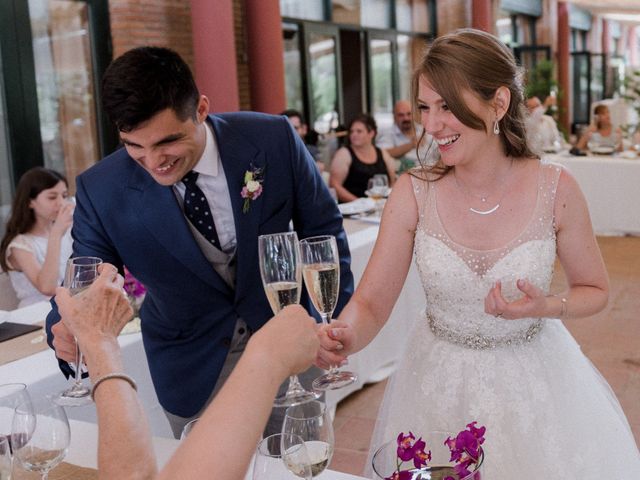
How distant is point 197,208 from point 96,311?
719 mm

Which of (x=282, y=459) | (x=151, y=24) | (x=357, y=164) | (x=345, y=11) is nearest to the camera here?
(x=282, y=459)

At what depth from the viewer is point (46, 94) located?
21.5ft

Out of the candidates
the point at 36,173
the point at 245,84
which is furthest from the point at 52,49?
the point at 36,173

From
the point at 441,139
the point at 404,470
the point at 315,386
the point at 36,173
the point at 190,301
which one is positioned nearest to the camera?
the point at 404,470

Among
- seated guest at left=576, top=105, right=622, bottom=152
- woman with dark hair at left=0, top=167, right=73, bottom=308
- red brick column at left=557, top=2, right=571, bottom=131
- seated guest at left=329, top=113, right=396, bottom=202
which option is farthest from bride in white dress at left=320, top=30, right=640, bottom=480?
red brick column at left=557, top=2, right=571, bottom=131

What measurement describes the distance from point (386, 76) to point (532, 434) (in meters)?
10.5

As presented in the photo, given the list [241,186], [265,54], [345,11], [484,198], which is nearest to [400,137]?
[265,54]

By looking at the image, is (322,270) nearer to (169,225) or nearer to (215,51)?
(169,225)

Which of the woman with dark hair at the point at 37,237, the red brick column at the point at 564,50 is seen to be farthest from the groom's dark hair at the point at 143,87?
the red brick column at the point at 564,50

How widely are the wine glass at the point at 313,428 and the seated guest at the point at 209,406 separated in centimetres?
10

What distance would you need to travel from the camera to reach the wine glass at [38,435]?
4.37 ft

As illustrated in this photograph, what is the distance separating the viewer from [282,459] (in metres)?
1.15

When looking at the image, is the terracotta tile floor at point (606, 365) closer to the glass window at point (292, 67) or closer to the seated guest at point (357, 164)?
the seated guest at point (357, 164)

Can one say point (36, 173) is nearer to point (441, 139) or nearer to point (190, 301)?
point (190, 301)
